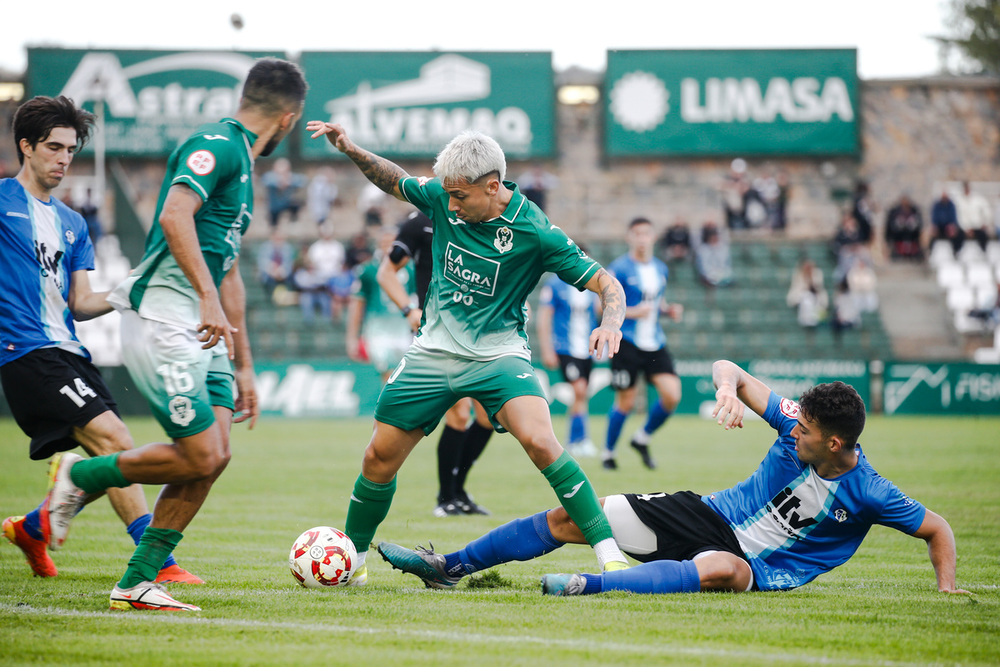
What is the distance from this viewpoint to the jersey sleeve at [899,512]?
4613 mm

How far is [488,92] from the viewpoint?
29328 mm

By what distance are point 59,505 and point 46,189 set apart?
1985mm

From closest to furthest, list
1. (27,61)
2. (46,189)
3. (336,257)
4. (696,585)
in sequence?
(696,585), (46,189), (336,257), (27,61)

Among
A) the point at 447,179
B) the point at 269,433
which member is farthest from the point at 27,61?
the point at 447,179

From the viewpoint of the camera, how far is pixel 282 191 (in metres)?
27.0

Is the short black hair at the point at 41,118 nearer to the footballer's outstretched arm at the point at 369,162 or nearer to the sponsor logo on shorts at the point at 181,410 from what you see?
the footballer's outstretched arm at the point at 369,162

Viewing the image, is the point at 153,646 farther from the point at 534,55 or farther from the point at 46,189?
the point at 534,55

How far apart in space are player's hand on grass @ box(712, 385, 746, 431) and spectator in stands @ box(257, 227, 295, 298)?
21.4 metres

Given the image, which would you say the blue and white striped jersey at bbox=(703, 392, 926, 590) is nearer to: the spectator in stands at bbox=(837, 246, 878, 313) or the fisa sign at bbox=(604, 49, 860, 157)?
the spectator in stands at bbox=(837, 246, 878, 313)

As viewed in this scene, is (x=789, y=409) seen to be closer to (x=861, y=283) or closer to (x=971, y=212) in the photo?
(x=861, y=283)

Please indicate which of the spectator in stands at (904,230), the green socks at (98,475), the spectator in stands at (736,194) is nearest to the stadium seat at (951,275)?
the spectator in stands at (904,230)

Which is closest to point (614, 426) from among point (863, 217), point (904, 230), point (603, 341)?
point (603, 341)

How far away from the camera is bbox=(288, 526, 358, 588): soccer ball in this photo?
199 inches

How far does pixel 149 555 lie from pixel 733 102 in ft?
90.1
